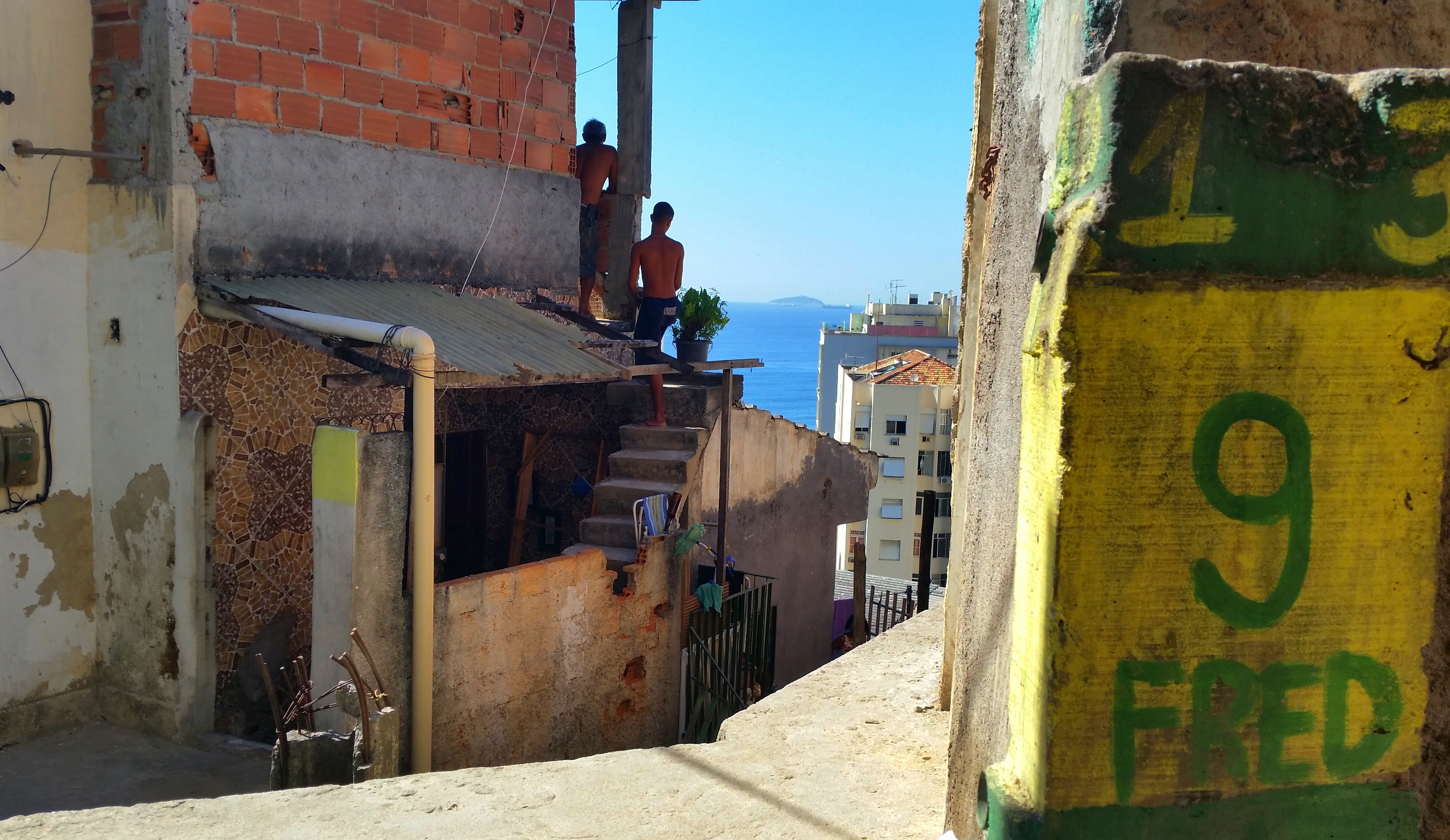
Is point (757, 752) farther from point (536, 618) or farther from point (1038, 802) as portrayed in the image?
point (536, 618)

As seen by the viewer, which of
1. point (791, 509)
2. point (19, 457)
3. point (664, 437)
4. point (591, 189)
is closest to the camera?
point (19, 457)

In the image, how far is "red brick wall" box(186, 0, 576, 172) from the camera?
7.23 metres

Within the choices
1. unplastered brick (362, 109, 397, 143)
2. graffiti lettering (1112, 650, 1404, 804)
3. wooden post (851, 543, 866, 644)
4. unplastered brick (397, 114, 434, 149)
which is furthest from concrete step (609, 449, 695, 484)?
graffiti lettering (1112, 650, 1404, 804)

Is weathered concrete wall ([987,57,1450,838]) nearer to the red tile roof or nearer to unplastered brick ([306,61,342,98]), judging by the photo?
unplastered brick ([306,61,342,98])

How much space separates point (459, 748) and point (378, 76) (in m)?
4.81

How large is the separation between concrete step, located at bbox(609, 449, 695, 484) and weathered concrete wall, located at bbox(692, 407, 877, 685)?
447mm

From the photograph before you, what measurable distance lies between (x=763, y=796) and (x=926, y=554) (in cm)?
906

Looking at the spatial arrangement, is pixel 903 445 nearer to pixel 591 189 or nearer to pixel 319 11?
pixel 591 189

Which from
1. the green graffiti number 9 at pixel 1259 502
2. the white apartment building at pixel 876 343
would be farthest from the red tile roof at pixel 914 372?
the green graffiti number 9 at pixel 1259 502

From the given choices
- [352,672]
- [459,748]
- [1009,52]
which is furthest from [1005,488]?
[459,748]

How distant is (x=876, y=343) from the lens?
63.3 metres

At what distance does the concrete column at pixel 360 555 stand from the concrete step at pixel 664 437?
3262mm

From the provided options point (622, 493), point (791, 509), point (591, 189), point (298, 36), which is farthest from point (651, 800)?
point (791, 509)

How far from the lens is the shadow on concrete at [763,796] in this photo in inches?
154
